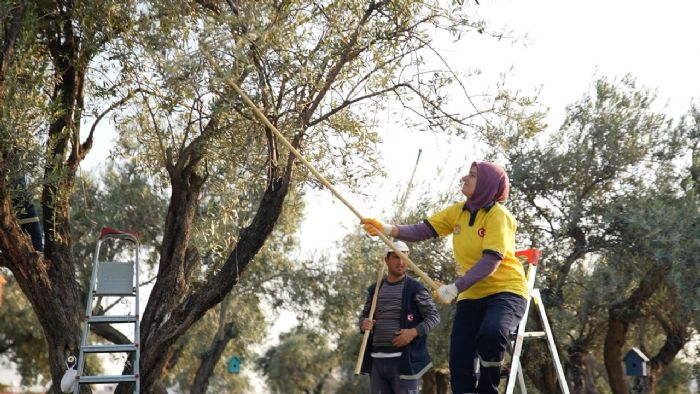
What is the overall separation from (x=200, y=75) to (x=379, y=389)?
320cm

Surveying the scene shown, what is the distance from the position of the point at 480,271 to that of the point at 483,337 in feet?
1.20

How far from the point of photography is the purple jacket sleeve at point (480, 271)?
5031 millimetres

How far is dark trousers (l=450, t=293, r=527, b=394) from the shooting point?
16.4ft

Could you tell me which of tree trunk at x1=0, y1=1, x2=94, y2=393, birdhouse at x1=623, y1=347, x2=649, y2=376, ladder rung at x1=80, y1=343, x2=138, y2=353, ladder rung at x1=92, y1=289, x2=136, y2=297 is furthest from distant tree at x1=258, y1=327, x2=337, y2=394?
ladder rung at x1=80, y1=343, x2=138, y2=353

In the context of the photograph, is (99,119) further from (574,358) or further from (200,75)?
(574,358)

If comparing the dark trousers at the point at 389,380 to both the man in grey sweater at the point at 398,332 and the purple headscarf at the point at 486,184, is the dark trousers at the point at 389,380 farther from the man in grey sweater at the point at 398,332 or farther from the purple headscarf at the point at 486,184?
the purple headscarf at the point at 486,184

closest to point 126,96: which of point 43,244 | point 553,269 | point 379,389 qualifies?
point 43,244

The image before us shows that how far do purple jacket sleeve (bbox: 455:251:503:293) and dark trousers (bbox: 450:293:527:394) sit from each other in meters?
0.23

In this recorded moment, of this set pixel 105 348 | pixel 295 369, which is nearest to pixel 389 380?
pixel 105 348

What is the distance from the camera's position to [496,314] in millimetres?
5086

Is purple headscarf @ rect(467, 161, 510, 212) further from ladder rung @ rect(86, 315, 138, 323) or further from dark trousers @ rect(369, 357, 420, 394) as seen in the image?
ladder rung @ rect(86, 315, 138, 323)

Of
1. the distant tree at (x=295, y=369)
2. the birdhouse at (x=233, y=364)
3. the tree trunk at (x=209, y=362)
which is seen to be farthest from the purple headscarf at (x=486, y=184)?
the distant tree at (x=295, y=369)

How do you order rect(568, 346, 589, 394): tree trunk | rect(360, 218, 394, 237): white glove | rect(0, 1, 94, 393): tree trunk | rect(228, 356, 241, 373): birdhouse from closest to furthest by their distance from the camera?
rect(360, 218, 394, 237): white glove, rect(0, 1, 94, 393): tree trunk, rect(568, 346, 589, 394): tree trunk, rect(228, 356, 241, 373): birdhouse

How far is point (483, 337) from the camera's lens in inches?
197
